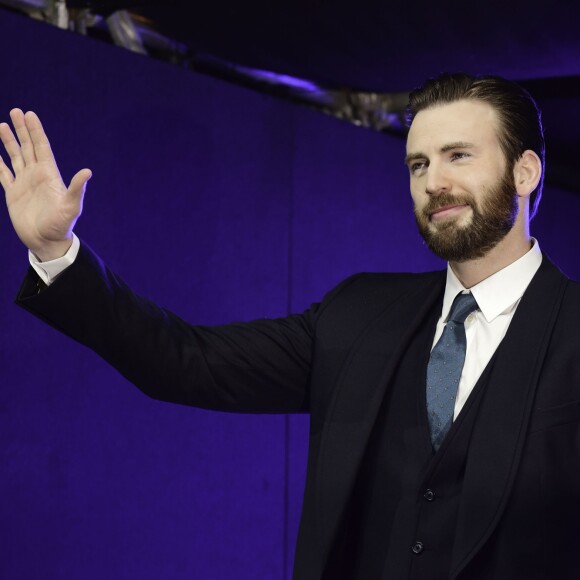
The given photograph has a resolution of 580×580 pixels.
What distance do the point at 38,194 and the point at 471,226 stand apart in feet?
2.36

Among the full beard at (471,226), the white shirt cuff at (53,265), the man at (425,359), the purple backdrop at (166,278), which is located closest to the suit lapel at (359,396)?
the man at (425,359)

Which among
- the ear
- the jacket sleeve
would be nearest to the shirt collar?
the ear

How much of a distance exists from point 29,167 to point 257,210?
1.79 meters

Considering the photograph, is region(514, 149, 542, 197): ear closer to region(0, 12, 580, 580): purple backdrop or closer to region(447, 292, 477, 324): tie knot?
region(447, 292, 477, 324): tie knot

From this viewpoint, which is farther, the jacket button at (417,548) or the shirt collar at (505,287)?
the shirt collar at (505,287)

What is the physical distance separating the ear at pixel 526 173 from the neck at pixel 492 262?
0.09 m

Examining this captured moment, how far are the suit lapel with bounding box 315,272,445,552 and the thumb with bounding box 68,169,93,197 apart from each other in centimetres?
55

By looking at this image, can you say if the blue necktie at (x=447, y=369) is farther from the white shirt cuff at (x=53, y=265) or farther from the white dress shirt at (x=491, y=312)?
the white shirt cuff at (x=53, y=265)

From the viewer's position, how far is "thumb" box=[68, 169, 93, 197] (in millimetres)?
1484

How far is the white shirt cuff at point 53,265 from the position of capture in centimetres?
155

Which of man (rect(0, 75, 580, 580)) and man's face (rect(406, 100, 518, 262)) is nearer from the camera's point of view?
man (rect(0, 75, 580, 580))

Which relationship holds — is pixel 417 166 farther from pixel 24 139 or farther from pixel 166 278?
pixel 166 278

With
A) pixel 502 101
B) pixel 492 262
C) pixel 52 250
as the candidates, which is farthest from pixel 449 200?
pixel 52 250

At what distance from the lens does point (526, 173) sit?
1.77 metres
